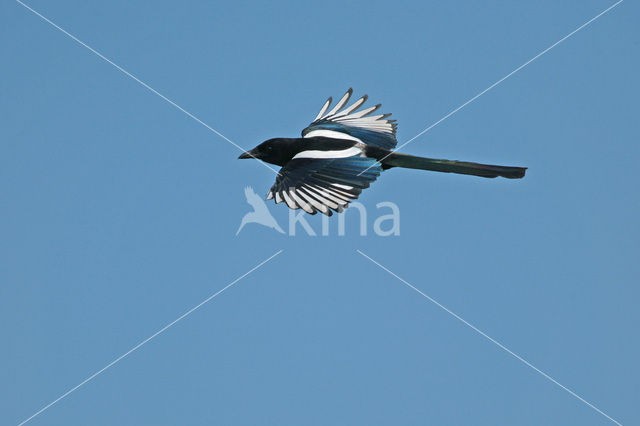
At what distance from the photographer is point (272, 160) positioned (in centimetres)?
608

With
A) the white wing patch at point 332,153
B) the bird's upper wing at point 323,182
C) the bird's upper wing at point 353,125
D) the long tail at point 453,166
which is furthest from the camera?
the bird's upper wing at point 353,125

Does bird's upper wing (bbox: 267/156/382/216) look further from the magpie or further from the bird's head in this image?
the bird's head

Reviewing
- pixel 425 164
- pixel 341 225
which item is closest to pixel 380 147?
pixel 425 164

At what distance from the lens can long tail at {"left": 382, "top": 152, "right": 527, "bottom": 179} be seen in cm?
545

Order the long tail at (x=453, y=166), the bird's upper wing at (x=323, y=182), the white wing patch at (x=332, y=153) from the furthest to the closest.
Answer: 1. the white wing patch at (x=332, y=153)
2. the long tail at (x=453, y=166)
3. the bird's upper wing at (x=323, y=182)

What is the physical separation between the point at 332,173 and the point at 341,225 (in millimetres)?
402

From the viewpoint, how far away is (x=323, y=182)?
5.51 m

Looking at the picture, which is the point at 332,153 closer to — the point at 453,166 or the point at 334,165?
the point at 334,165

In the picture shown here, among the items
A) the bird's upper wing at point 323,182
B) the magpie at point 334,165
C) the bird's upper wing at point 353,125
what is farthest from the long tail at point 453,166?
the bird's upper wing at point 353,125

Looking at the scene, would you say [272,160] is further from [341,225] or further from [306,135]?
[341,225]

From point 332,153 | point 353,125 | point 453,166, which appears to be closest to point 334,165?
point 332,153

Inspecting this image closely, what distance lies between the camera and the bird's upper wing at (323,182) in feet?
17.3

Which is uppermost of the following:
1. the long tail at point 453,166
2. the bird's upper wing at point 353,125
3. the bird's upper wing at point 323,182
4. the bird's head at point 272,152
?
the bird's upper wing at point 353,125

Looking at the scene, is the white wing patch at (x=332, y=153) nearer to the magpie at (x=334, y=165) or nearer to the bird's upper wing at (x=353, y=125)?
the magpie at (x=334, y=165)
